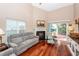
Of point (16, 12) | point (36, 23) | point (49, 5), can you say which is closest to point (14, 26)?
point (16, 12)

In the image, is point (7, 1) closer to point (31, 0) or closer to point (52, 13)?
point (31, 0)

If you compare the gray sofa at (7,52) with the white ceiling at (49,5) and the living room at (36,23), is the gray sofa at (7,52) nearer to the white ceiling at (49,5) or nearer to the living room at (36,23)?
the living room at (36,23)

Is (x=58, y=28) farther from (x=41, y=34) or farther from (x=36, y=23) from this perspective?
(x=36, y=23)

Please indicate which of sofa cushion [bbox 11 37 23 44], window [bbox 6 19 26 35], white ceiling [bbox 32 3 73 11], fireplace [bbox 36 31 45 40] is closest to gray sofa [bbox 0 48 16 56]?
sofa cushion [bbox 11 37 23 44]

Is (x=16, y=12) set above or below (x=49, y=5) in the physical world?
below

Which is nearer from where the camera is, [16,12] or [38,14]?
[16,12]

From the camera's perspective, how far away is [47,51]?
7.59ft

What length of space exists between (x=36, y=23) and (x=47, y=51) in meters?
0.67

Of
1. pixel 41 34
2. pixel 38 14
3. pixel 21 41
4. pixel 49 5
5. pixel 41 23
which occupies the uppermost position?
pixel 49 5

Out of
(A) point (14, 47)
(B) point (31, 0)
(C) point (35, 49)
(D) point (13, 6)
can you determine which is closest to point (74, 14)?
(B) point (31, 0)

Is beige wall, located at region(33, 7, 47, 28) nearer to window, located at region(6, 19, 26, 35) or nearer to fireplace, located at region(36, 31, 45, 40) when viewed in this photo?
fireplace, located at region(36, 31, 45, 40)

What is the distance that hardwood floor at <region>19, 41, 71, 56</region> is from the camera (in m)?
2.30

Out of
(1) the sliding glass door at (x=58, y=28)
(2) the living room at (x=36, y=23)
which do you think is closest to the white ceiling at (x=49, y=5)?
(2) the living room at (x=36, y=23)

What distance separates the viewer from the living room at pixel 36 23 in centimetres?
220
